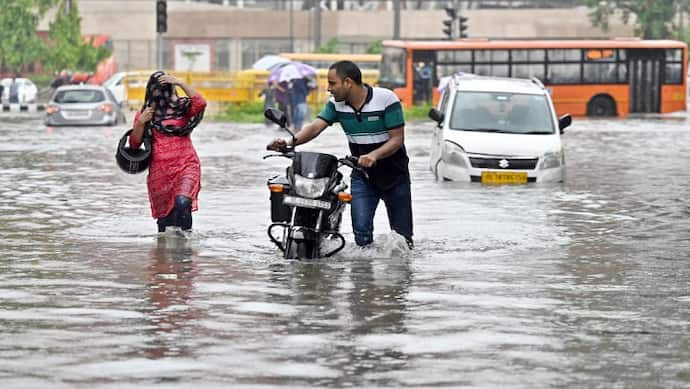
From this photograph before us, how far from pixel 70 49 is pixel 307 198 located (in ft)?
208

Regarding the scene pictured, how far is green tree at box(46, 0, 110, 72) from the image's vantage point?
75312 millimetres

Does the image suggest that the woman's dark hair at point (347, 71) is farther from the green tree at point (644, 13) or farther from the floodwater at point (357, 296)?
the green tree at point (644, 13)

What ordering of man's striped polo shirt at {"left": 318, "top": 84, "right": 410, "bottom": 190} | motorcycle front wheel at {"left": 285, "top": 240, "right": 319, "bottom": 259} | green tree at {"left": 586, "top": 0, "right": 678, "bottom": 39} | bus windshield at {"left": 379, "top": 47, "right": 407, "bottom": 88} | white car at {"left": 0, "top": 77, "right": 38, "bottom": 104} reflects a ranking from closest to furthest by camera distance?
man's striped polo shirt at {"left": 318, "top": 84, "right": 410, "bottom": 190}, motorcycle front wheel at {"left": 285, "top": 240, "right": 319, "bottom": 259}, bus windshield at {"left": 379, "top": 47, "right": 407, "bottom": 88}, white car at {"left": 0, "top": 77, "right": 38, "bottom": 104}, green tree at {"left": 586, "top": 0, "right": 678, "bottom": 39}

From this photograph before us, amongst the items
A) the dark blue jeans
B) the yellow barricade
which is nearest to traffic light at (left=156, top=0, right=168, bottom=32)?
the yellow barricade

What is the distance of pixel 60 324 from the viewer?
10.4m

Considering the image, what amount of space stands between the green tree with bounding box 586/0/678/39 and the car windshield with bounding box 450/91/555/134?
70.8 m

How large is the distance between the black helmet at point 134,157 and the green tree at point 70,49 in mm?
60953

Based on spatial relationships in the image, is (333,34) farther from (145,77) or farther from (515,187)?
(515,187)

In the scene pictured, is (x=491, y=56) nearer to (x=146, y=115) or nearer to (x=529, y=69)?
(x=529, y=69)

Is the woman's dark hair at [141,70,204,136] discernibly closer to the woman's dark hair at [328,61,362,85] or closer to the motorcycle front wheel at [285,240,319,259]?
the motorcycle front wheel at [285,240,319,259]

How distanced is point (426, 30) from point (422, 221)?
85.4 meters

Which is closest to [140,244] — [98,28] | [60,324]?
[60,324]

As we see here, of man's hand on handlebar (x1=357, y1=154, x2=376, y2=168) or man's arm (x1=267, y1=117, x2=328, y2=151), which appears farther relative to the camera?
man's arm (x1=267, y1=117, x2=328, y2=151)

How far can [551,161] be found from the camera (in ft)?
79.0
